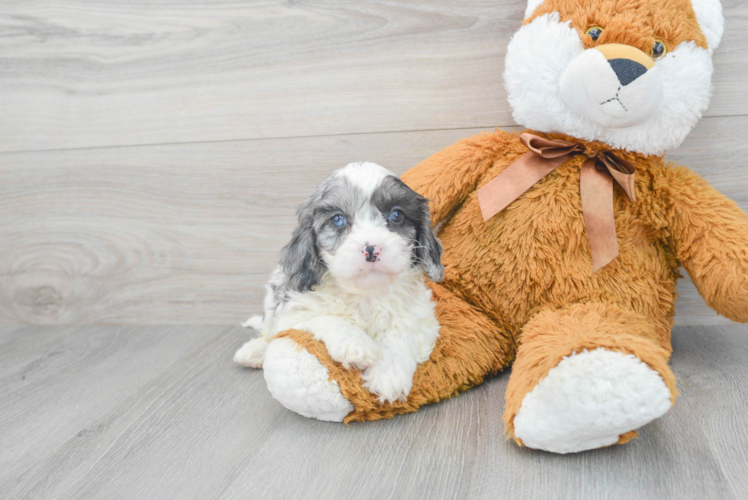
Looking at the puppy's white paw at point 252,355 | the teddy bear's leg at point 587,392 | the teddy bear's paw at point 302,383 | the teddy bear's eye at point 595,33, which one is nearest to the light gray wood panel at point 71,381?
the puppy's white paw at point 252,355

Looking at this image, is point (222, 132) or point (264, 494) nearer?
point (264, 494)

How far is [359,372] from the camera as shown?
3.95ft

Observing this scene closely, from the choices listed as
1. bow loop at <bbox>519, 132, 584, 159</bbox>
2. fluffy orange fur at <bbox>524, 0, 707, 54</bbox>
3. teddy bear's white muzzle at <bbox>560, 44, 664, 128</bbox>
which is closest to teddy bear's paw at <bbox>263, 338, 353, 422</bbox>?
bow loop at <bbox>519, 132, 584, 159</bbox>

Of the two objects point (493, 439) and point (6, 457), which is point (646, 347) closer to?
point (493, 439)

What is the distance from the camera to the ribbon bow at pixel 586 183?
4.30ft

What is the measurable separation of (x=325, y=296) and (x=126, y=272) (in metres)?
1.05

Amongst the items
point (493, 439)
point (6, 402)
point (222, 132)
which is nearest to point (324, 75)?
point (222, 132)

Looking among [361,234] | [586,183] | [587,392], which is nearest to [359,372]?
[361,234]

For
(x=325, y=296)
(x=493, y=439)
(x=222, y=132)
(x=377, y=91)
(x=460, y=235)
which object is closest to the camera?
(x=493, y=439)

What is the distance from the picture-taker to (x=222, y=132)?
1820 millimetres

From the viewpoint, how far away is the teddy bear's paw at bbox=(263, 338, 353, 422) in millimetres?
1166

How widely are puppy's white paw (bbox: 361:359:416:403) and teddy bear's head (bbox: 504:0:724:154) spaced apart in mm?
685

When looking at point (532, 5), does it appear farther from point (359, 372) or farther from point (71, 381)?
point (71, 381)

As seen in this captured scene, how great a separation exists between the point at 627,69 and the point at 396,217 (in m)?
0.57
